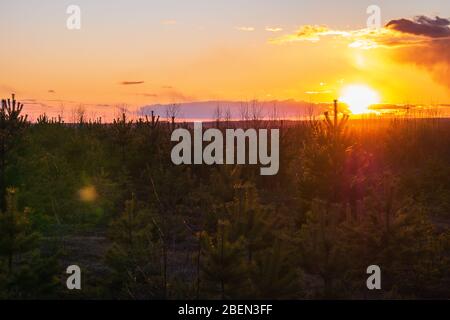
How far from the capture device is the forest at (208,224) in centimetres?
1080

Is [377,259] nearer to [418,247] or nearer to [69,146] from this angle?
[418,247]

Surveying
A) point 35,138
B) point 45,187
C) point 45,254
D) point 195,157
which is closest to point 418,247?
point 45,254

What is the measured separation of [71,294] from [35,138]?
17.2 meters

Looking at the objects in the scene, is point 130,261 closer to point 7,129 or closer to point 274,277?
point 274,277

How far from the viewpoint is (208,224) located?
1658 centimetres

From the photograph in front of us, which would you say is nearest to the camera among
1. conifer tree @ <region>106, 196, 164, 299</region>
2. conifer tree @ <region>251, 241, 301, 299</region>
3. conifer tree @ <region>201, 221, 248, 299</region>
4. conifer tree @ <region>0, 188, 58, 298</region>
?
conifer tree @ <region>251, 241, 301, 299</region>

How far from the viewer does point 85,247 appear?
57.3 ft

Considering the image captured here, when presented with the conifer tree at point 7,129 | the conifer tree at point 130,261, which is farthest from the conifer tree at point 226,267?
the conifer tree at point 7,129

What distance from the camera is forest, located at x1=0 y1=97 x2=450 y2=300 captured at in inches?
425

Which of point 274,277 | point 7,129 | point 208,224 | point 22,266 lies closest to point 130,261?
Result: point 22,266

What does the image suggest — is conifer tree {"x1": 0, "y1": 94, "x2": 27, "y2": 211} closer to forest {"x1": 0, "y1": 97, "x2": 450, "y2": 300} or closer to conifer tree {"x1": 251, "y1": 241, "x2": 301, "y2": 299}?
forest {"x1": 0, "y1": 97, "x2": 450, "y2": 300}

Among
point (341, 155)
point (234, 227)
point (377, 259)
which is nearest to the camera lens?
point (234, 227)

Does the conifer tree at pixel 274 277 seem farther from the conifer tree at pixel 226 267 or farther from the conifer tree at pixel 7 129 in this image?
the conifer tree at pixel 7 129

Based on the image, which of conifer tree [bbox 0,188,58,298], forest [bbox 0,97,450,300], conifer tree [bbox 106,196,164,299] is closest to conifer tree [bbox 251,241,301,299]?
forest [bbox 0,97,450,300]
